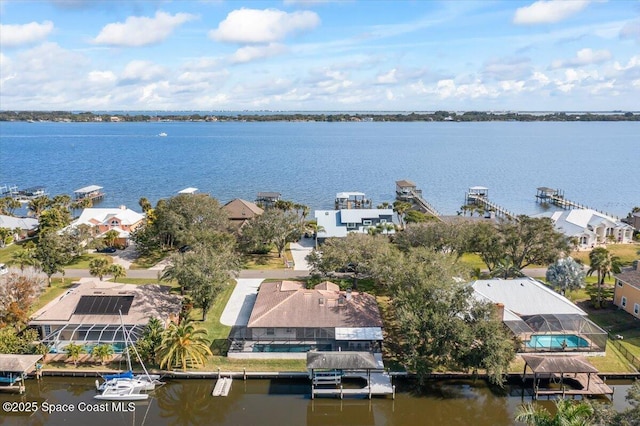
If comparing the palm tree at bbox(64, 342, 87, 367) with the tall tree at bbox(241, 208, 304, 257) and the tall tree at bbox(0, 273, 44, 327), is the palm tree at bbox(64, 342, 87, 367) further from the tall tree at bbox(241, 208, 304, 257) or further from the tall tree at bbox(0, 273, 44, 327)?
the tall tree at bbox(241, 208, 304, 257)

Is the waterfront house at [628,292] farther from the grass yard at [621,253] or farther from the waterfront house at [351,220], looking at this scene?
the waterfront house at [351,220]

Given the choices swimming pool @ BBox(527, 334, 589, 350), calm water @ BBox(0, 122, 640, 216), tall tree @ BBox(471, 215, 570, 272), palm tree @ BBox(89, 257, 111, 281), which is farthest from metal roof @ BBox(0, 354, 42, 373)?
calm water @ BBox(0, 122, 640, 216)

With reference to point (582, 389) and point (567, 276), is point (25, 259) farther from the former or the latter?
point (567, 276)

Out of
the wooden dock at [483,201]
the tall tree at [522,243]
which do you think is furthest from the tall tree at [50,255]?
the wooden dock at [483,201]

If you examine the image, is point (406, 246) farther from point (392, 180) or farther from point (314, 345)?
point (392, 180)

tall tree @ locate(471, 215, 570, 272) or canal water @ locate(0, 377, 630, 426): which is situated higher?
tall tree @ locate(471, 215, 570, 272)

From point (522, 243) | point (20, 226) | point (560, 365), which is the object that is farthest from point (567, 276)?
point (20, 226)
